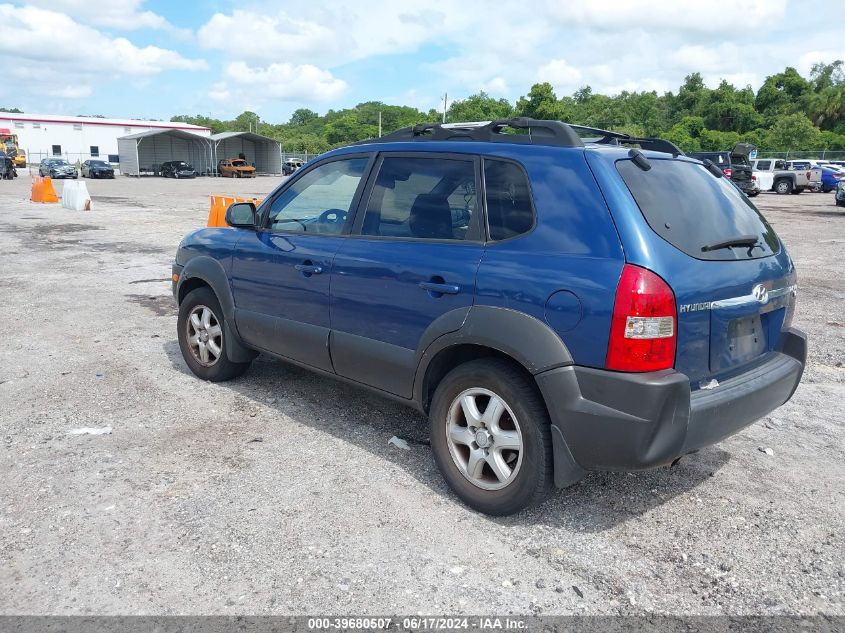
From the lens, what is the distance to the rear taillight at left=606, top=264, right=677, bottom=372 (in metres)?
2.90

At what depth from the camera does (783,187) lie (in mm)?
34719

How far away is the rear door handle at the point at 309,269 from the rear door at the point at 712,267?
6.11 ft

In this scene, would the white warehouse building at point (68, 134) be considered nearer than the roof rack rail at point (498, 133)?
No

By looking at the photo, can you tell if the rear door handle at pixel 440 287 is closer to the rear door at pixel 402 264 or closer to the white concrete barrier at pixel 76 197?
the rear door at pixel 402 264

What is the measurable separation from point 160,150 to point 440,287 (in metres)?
60.8

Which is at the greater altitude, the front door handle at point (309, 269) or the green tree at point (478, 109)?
the green tree at point (478, 109)

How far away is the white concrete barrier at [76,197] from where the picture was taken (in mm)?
21312

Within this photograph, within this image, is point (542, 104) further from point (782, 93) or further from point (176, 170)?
point (176, 170)

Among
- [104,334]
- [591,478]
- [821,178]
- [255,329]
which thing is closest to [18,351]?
[104,334]

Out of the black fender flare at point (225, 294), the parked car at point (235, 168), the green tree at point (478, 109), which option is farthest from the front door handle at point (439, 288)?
the green tree at point (478, 109)

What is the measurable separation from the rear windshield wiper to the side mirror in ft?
9.73

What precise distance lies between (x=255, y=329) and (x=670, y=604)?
3.08m

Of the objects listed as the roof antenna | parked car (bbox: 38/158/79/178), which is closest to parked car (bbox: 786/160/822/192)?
the roof antenna

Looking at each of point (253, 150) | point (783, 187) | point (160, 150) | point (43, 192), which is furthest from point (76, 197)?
point (253, 150)
